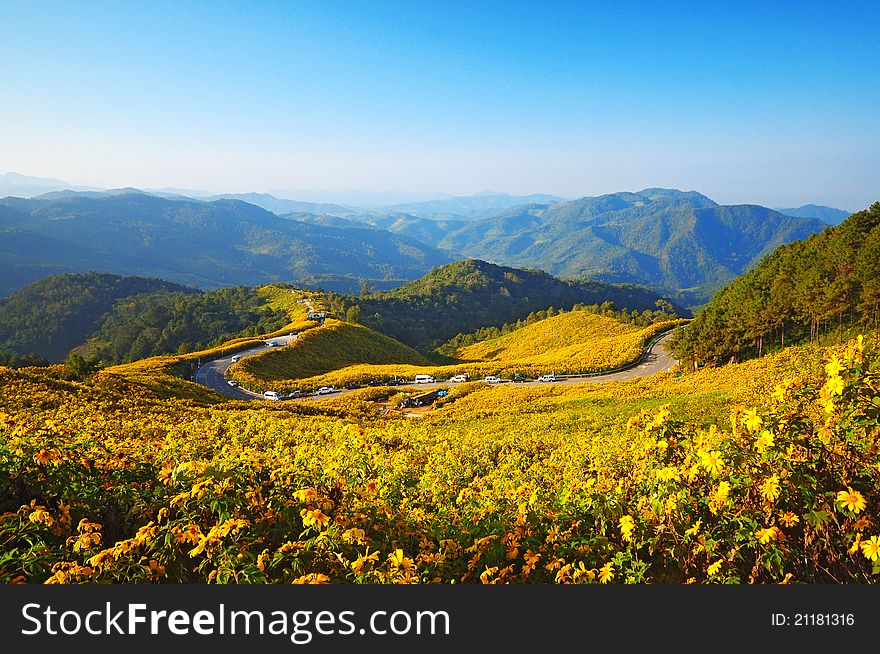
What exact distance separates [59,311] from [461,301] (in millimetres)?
119922

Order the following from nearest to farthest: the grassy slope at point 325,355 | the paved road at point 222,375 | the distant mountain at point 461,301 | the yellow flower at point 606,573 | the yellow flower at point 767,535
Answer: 1. the yellow flower at point 767,535
2. the yellow flower at point 606,573
3. the paved road at point 222,375
4. the grassy slope at point 325,355
5. the distant mountain at point 461,301

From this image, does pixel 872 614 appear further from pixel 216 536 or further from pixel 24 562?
pixel 24 562

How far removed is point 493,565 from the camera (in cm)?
423

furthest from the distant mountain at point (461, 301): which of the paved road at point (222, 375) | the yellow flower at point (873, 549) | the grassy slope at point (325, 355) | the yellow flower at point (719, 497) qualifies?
the yellow flower at point (873, 549)

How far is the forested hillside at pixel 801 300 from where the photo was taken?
32156mm

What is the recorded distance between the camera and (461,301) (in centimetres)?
15512

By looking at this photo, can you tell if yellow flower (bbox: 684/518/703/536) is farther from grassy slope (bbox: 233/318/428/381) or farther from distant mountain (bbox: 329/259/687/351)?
distant mountain (bbox: 329/259/687/351)

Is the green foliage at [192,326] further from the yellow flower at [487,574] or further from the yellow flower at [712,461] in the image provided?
the yellow flower at [712,461]

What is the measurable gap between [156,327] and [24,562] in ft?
410

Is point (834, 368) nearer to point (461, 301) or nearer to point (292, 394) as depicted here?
point (292, 394)

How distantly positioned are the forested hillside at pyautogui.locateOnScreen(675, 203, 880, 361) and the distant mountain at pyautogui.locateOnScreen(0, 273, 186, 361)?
15035cm

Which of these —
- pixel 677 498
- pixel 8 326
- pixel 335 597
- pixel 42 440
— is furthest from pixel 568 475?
pixel 8 326

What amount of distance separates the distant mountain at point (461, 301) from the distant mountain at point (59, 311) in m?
81.2

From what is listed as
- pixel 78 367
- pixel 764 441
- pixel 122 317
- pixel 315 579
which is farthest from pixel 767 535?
pixel 122 317
